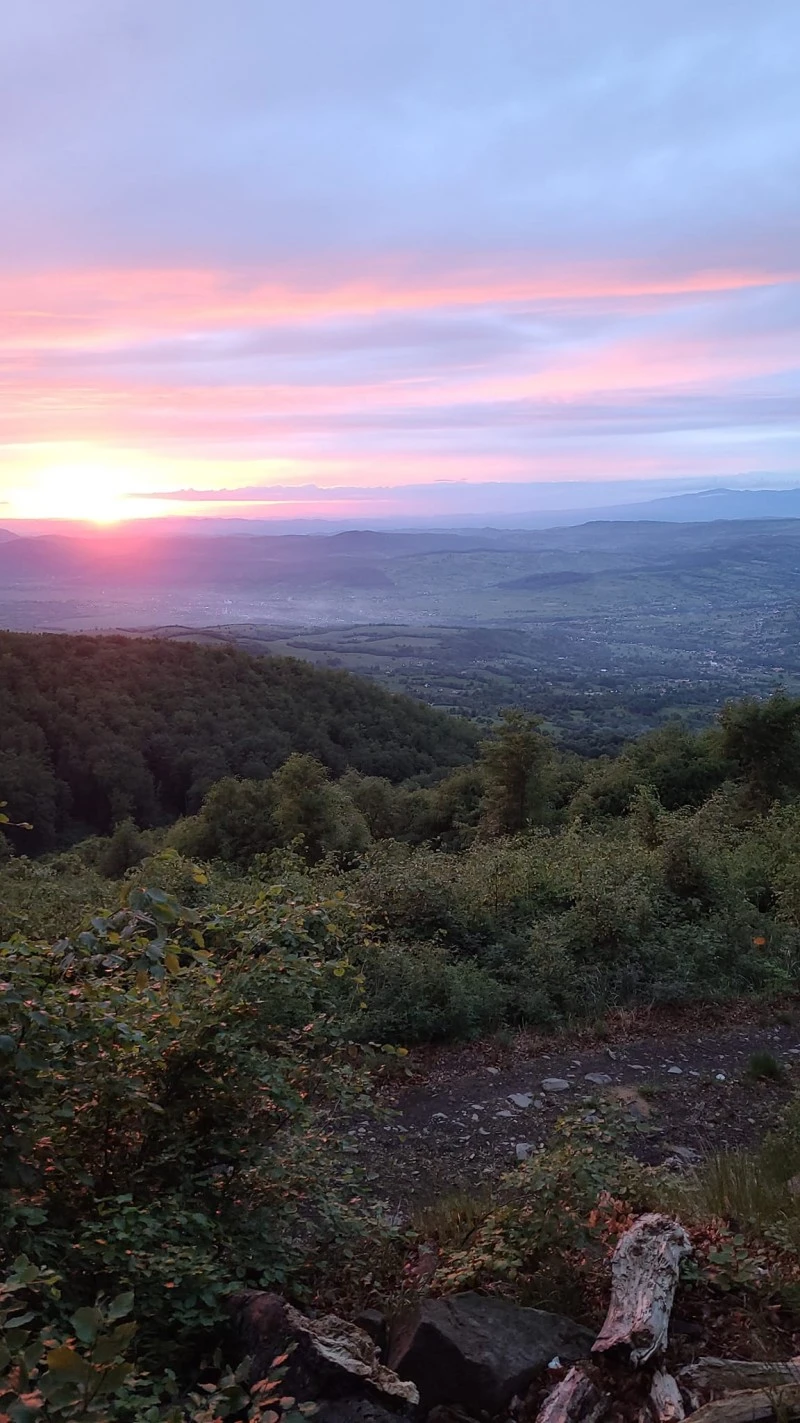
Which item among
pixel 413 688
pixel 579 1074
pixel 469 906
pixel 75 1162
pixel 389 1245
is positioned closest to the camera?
pixel 75 1162

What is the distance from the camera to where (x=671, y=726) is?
23734 millimetres

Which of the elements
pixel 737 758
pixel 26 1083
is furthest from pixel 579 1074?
pixel 737 758

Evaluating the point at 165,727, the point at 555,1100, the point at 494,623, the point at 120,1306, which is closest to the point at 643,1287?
the point at 120,1306

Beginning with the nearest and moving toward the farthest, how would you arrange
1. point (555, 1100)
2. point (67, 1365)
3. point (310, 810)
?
point (67, 1365), point (555, 1100), point (310, 810)

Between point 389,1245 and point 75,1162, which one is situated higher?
point 75,1162

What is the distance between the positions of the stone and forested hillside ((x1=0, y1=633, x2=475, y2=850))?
121 ft

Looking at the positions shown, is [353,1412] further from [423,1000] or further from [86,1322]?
[423,1000]

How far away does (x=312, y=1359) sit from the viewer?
2.52 metres

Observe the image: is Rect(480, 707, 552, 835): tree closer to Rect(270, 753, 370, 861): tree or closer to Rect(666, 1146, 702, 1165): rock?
Rect(270, 753, 370, 861): tree

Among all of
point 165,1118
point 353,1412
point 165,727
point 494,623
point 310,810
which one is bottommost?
point 165,727

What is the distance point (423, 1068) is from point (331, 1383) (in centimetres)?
388

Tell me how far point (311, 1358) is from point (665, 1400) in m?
1.08

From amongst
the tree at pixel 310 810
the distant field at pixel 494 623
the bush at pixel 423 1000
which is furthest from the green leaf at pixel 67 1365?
the distant field at pixel 494 623

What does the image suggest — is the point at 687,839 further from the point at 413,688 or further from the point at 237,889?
the point at 413,688
